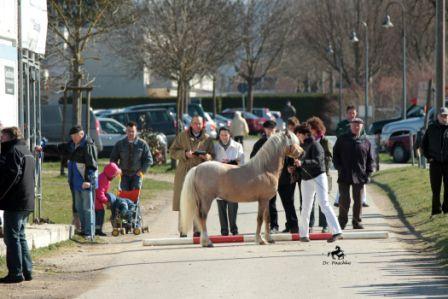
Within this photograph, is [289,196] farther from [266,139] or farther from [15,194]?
[15,194]

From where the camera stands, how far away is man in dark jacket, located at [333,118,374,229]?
714 inches

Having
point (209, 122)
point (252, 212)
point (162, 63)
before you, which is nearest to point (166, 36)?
point (162, 63)

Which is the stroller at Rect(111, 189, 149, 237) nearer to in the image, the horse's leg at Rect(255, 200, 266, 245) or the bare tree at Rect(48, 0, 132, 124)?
the horse's leg at Rect(255, 200, 266, 245)

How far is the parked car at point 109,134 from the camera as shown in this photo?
40.1m

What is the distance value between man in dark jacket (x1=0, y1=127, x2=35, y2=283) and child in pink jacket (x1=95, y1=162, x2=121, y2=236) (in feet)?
17.4

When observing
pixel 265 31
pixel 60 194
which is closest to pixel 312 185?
pixel 60 194

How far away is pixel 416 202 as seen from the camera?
2275cm

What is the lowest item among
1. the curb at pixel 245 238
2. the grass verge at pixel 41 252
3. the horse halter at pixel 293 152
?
the grass verge at pixel 41 252

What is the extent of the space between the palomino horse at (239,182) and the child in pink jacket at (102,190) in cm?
230

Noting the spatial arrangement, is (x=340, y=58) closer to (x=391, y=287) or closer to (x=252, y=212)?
(x=252, y=212)

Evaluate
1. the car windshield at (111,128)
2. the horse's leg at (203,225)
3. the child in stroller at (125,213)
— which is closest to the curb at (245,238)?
the horse's leg at (203,225)

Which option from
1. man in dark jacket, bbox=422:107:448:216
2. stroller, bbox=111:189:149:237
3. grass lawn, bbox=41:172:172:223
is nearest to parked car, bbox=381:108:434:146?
grass lawn, bbox=41:172:172:223

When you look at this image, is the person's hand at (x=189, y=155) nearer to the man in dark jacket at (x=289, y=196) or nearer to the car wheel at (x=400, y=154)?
the man in dark jacket at (x=289, y=196)

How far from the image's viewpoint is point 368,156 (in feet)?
60.1
